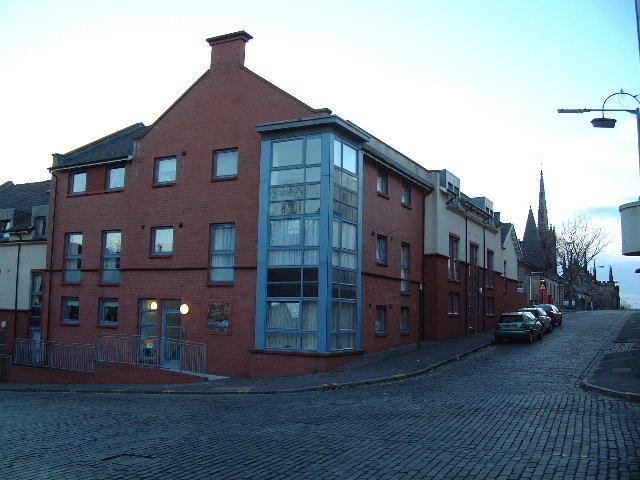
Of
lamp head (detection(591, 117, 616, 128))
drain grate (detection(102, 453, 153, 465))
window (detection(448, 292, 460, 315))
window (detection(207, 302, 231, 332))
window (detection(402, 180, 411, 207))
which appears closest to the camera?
drain grate (detection(102, 453, 153, 465))

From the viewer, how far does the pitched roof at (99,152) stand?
28.6 metres

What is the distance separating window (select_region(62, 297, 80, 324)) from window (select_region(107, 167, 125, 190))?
544 centimetres

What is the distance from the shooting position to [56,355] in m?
28.3

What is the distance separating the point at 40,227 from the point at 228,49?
16.8 metres

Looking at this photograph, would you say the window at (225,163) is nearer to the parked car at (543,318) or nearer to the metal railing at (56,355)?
the metal railing at (56,355)

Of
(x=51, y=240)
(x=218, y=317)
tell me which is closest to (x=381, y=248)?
(x=218, y=317)

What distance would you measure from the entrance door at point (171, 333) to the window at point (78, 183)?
8.11 meters

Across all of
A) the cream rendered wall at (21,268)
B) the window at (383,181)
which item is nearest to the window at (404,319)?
the window at (383,181)

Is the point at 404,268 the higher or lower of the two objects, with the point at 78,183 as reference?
lower

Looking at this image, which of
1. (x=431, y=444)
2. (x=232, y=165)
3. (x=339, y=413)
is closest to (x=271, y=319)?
(x=232, y=165)

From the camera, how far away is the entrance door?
24.7 meters

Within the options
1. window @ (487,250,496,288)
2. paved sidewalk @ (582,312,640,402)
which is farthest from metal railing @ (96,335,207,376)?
window @ (487,250,496,288)

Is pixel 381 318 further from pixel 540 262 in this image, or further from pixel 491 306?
pixel 540 262

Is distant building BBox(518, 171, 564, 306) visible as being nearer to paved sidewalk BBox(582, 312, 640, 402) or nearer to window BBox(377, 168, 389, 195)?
paved sidewalk BBox(582, 312, 640, 402)
